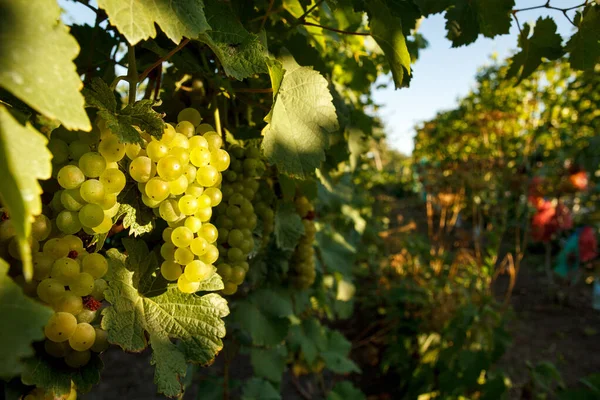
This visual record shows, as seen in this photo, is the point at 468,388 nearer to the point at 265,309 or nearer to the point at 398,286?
the point at 265,309

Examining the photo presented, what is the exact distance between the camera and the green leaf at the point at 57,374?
1.75 feet

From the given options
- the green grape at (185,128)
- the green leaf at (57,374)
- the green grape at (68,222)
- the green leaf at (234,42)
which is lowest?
the green leaf at (57,374)

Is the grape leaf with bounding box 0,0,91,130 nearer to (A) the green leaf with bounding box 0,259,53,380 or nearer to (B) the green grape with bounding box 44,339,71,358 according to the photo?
(A) the green leaf with bounding box 0,259,53,380

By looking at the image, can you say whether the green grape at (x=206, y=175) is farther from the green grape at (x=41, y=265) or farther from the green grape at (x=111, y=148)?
the green grape at (x=41, y=265)

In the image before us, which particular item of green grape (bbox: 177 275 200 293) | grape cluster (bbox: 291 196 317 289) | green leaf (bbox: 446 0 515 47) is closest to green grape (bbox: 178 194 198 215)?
green grape (bbox: 177 275 200 293)

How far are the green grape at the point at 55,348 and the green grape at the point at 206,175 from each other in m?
0.29

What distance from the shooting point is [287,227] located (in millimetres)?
1141

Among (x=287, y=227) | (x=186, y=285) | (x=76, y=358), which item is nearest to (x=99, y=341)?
(x=76, y=358)

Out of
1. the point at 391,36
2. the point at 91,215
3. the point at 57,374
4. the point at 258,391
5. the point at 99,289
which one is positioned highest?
the point at 391,36

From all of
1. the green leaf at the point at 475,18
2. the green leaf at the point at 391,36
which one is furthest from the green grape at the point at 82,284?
the green leaf at the point at 475,18

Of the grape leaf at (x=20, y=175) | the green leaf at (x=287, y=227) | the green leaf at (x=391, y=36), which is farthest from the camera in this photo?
the green leaf at (x=287, y=227)

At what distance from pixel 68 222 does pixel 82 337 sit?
0.15 meters

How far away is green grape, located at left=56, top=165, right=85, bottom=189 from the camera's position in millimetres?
564

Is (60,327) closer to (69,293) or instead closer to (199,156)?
(69,293)
